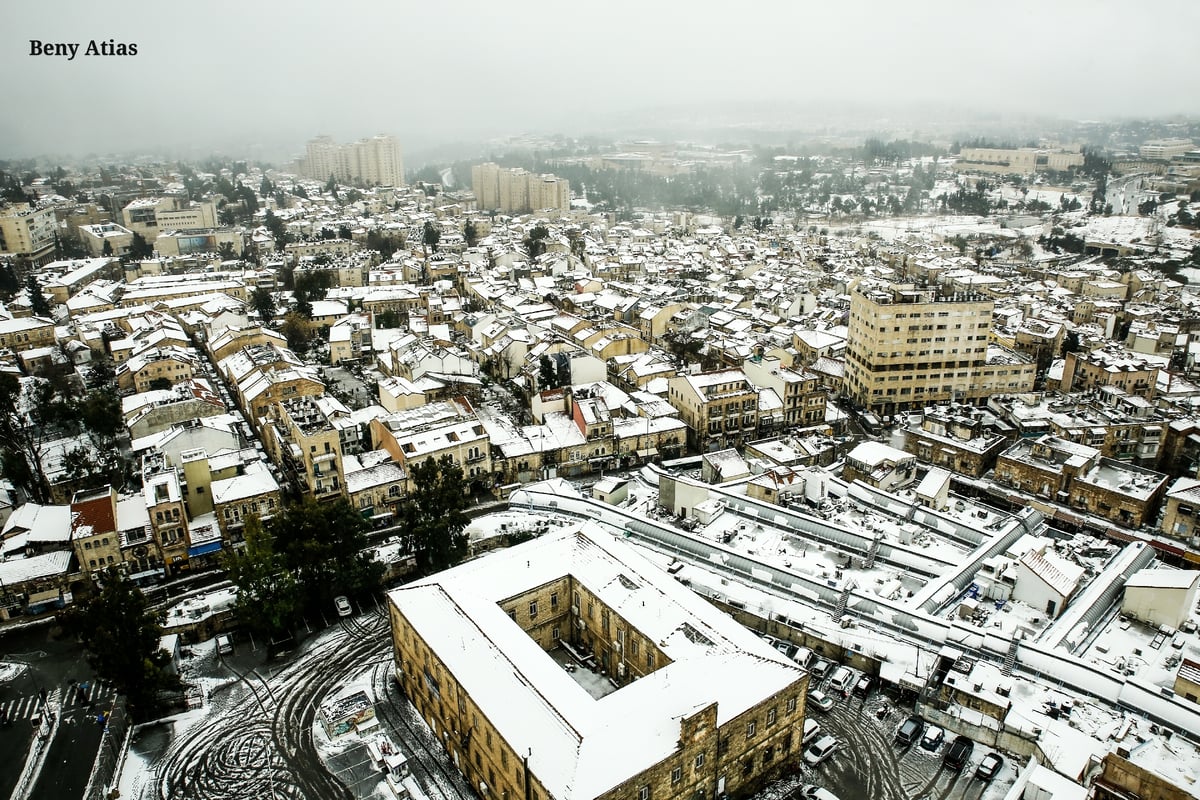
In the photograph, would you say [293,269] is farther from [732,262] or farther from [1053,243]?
[1053,243]

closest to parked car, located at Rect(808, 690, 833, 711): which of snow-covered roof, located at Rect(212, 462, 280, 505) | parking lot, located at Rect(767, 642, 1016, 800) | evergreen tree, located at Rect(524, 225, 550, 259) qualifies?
parking lot, located at Rect(767, 642, 1016, 800)

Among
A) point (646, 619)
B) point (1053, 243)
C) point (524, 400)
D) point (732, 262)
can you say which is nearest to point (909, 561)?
point (646, 619)

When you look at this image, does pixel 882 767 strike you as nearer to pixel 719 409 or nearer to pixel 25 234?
pixel 719 409

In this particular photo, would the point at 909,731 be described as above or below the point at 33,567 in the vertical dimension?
below

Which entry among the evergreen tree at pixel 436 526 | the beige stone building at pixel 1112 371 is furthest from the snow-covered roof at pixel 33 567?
the beige stone building at pixel 1112 371

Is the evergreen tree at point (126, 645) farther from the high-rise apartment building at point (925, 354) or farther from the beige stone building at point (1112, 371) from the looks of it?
the beige stone building at point (1112, 371)

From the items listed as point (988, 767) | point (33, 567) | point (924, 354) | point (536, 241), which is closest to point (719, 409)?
point (924, 354)
